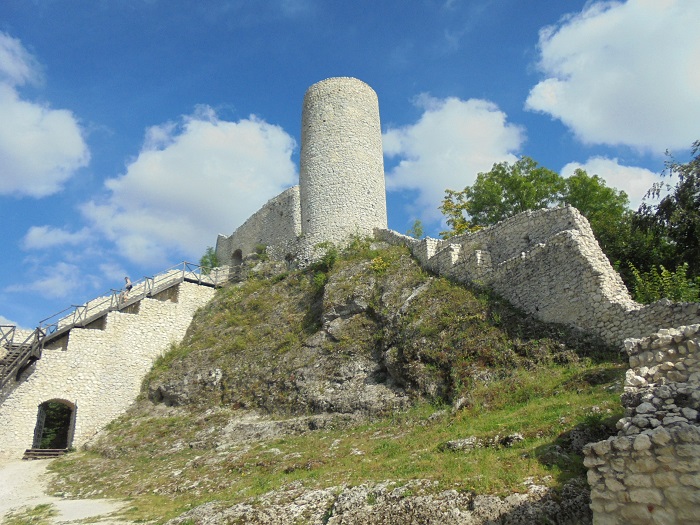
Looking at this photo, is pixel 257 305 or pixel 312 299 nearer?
pixel 312 299

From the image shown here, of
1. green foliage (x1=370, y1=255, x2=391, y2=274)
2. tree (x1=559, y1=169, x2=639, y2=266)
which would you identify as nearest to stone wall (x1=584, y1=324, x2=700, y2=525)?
green foliage (x1=370, y1=255, x2=391, y2=274)

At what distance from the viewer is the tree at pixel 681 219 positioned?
15.6m

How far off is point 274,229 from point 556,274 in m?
17.7

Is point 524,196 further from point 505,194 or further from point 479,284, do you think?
point 479,284

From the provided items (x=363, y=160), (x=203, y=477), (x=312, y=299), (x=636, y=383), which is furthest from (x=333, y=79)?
(x=636, y=383)

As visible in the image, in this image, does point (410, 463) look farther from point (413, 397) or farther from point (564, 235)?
point (564, 235)

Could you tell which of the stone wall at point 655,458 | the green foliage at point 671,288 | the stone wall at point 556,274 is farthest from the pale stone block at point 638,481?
the green foliage at point 671,288

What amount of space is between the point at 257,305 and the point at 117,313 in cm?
627

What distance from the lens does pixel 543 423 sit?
372 inches

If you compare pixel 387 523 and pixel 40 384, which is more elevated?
pixel 40 384

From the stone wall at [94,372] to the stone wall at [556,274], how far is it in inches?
525

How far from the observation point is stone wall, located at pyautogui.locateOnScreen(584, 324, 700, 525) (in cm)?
512

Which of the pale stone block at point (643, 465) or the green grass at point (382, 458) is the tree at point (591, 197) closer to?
the green grass at point (382, 458)

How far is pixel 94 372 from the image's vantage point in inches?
851
